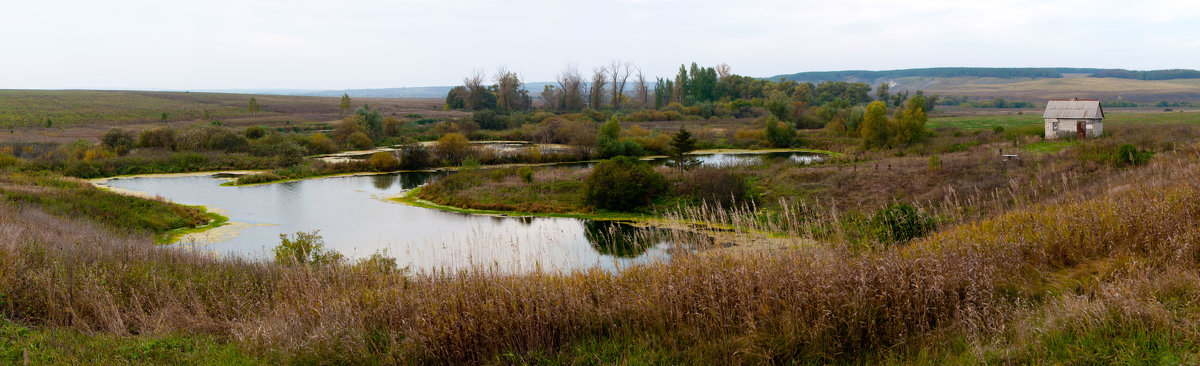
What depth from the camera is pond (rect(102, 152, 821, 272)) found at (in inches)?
588

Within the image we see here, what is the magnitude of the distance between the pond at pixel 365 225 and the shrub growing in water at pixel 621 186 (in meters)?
1.23

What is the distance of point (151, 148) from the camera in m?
40.9

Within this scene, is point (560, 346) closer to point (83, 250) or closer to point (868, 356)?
point (868, 356)

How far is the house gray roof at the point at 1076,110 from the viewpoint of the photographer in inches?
1268

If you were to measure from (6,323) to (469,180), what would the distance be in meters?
22.3

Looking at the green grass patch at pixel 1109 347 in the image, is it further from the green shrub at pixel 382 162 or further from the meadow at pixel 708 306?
the green shrub at pixel 382 162

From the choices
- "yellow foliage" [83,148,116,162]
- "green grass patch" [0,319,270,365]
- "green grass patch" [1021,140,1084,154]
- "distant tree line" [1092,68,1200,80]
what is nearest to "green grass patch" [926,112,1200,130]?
"green grass patch" [1021,140,1084,154]

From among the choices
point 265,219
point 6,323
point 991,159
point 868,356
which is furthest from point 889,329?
point 991,159

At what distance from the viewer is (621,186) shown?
71.9ft

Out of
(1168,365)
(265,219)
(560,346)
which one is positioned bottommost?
(265,219)

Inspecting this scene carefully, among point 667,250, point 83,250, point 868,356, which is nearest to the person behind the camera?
point 868,356

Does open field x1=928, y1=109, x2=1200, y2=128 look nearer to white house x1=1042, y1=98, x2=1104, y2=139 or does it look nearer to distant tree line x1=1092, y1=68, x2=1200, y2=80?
white house x1=1042, y1=98, x2=1104, y2=139

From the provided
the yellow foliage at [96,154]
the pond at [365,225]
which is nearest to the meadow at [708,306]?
the pond at [365,225]

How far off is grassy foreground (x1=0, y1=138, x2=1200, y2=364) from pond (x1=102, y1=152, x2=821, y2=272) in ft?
18.8
